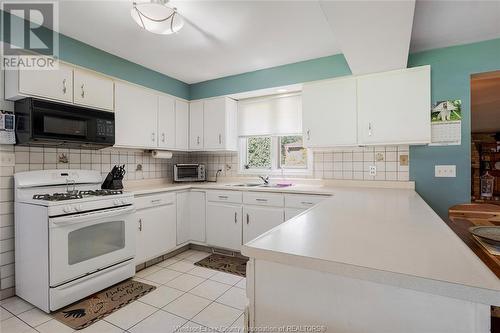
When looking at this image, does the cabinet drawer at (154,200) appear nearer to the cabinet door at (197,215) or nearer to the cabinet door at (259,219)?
the cabinet door at (197,215)

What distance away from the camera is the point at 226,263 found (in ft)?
9.61

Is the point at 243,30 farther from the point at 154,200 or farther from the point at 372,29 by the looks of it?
the point at 154,200

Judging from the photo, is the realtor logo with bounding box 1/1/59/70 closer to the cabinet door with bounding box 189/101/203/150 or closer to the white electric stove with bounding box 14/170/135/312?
the white electric stove with bounding box 14/170/135/312

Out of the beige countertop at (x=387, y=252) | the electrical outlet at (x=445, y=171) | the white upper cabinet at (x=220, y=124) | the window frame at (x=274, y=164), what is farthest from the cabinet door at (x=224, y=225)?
the electrical outlet at (x=445, y=171)

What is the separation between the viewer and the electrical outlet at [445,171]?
245 cm

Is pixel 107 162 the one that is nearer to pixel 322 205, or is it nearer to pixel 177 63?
pixel 177 63

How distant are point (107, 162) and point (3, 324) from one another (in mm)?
1622

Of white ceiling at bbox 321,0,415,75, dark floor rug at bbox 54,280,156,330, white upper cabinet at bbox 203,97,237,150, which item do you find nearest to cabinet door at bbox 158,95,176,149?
white upper cabinet at bbox 203,97,237,150

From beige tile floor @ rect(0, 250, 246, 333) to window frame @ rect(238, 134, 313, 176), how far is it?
1478 millimetres

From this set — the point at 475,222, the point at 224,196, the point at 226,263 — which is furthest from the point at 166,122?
the point at 475,222

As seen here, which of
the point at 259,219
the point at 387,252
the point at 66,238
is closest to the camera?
the point at 387,252

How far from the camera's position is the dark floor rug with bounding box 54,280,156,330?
1858 millimetres

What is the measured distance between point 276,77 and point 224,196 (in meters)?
1.61

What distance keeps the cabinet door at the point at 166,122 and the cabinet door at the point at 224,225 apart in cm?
99
